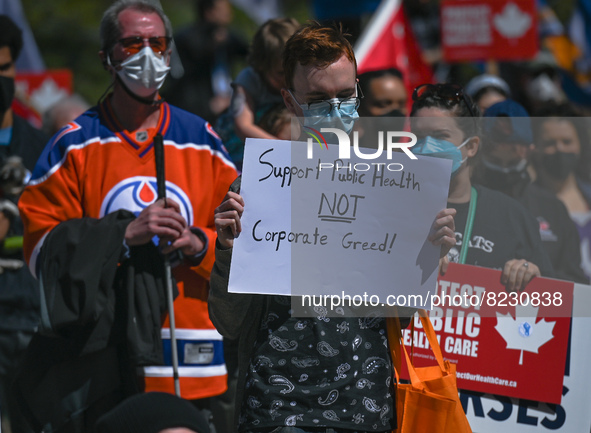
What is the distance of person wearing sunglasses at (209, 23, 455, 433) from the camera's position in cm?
271

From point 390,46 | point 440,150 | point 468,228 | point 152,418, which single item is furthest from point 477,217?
point 390,46

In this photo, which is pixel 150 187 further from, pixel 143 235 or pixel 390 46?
pixel 390 46

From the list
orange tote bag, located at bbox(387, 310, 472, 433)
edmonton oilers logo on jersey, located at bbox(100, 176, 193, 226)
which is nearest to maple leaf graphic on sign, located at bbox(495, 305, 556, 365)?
orange tote bag, located at bbox(387, 310, 472, 433)

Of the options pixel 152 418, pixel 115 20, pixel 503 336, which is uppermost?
pixel 115 20

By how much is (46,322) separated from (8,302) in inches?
55.8

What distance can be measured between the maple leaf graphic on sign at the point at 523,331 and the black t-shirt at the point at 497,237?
199mm

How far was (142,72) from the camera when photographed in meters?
3.88

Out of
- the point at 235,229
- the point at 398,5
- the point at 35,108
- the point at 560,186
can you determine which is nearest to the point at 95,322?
the point at 235,229

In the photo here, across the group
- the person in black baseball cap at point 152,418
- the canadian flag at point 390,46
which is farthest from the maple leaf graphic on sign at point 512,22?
the person in black baseball cap at point 152,418

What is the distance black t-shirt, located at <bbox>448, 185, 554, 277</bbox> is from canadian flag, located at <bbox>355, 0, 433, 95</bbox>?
343cm

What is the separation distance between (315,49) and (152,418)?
3.98 ft

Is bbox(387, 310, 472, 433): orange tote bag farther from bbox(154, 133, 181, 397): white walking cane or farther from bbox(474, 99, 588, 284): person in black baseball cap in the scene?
bbox(474, 99, 588, 284): person in black baseball cap

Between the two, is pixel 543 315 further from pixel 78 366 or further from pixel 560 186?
pixel 560 186

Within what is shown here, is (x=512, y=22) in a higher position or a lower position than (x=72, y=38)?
lower
